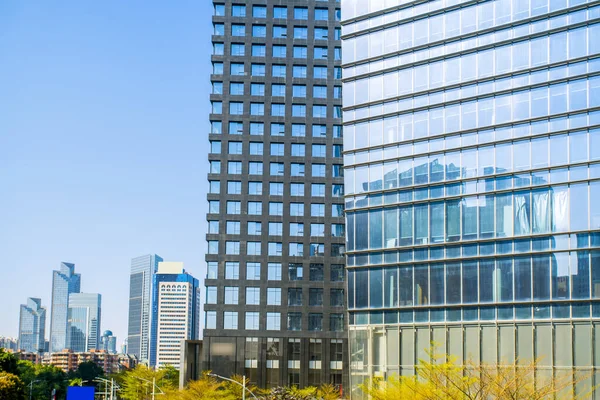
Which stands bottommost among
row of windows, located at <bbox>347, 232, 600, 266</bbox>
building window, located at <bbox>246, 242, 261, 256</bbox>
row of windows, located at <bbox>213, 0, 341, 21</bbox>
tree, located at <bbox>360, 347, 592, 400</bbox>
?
tree, located at <bbox>360, 347, 592, 400</bbox>

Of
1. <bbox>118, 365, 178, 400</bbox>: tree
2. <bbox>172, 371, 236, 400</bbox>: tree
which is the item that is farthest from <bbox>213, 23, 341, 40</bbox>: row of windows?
<bbox>118, 365, 178, 400</bbox>: tree

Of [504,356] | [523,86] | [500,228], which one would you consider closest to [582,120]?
[523,86]

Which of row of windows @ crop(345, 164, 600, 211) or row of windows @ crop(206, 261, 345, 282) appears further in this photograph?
row of windows @ crop(206, 261, 345, 282)

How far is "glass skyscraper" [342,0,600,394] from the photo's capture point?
5231 cm

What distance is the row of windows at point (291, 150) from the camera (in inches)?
3915

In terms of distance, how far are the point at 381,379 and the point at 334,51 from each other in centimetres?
5214

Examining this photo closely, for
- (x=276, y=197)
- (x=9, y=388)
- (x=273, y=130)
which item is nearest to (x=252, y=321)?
(x=276, y=197)

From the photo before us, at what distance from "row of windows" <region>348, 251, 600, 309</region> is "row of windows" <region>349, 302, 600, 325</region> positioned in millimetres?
501

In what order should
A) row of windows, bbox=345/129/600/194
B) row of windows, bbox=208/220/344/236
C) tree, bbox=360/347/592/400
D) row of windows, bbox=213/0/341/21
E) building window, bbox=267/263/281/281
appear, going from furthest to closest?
row of windows, bbox=213/0/341/21
row of windows, bbox=208/220/344/236
building window, bbox=267/263/281/281
row of windows, bbox=345/129/600/194
tree, bbox=360/347/592/400

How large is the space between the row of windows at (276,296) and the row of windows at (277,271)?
47.9 inches

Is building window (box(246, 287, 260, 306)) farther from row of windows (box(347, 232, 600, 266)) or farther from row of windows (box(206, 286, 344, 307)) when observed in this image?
row of windows (box(347, 232, 600, 266))

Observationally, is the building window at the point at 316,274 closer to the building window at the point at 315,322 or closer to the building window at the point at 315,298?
the building window at the point at 315,298

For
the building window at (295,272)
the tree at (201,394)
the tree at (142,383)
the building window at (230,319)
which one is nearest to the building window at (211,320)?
the building window at (230,319)

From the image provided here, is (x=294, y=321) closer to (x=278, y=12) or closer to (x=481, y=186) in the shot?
(x=278, y=12)
